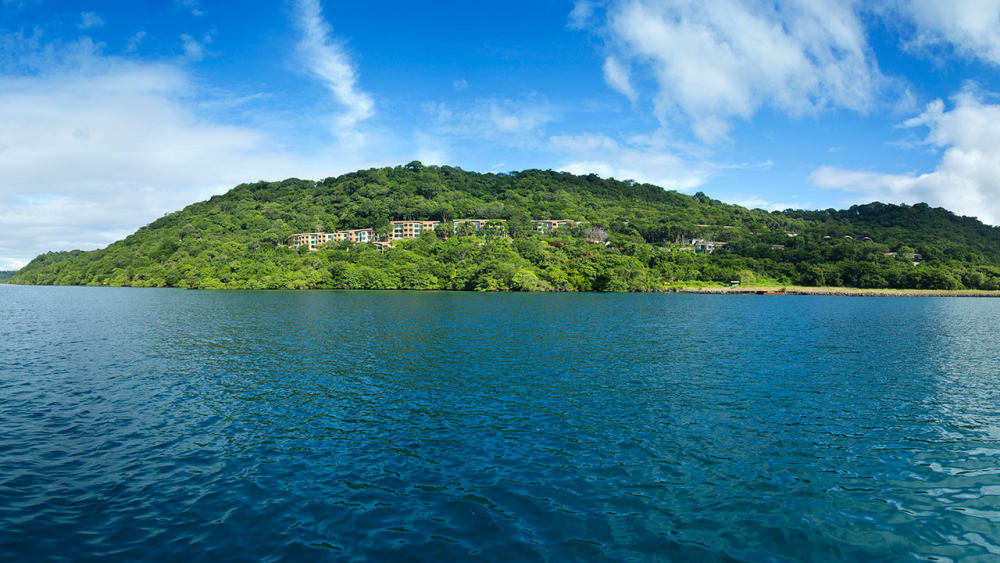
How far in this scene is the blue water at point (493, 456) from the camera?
31.9ft

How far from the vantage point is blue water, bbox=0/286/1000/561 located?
9.73 metres

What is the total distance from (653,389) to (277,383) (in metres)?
17.1

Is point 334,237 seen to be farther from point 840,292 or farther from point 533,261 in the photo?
point 840,292

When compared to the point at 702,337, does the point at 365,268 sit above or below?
above

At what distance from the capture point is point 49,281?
7141 inches

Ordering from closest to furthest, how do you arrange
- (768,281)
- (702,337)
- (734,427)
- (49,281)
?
(734,427) → (702,337) → (768,281) → (49,281)

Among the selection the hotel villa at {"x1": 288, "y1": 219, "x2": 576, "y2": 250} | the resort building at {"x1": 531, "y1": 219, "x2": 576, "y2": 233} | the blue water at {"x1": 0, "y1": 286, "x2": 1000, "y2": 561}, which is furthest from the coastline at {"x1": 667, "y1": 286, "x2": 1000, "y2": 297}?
the blue water at {"x1": 0, "y1": 286, "x2": 1000, "y2": 561}

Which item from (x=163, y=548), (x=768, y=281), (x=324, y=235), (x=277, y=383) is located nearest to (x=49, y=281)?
(x=324, y=235)

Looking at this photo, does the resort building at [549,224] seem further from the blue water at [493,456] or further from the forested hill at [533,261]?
the blue water at [493,456]

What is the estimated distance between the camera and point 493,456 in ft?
45.7

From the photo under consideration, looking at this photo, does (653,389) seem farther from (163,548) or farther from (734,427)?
(163,548)

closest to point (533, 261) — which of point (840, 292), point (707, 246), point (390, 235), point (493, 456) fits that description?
point (390, 235)

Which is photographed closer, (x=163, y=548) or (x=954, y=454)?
(x=163, y=548)

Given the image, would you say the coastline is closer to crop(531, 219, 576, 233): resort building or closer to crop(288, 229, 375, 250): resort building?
crop(531, 219, 576, 233): resort building
